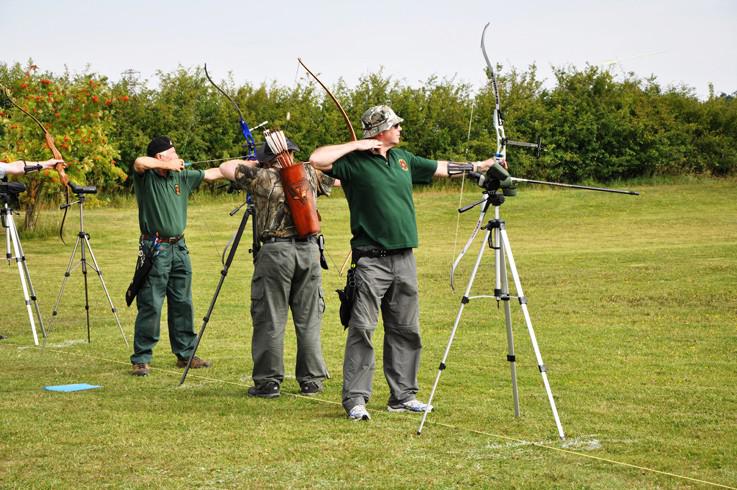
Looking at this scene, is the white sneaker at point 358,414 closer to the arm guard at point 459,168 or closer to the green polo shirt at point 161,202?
the arm guard at point 459,168

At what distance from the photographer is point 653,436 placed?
7301mm

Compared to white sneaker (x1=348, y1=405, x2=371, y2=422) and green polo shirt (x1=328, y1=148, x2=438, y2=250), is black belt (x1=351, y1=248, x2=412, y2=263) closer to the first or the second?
green polo shirt (x1=328, y1=148, x2=438, y2=250)

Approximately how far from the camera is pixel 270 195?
28.7 feet

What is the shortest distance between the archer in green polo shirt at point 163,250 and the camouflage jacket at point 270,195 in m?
1.17

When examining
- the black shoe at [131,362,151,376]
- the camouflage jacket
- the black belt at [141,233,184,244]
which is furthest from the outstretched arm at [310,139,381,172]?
the black shoe at [131,362,151,376]

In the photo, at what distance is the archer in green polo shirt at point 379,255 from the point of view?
7.97 metres

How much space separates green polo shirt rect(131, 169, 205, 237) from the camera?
10156mm

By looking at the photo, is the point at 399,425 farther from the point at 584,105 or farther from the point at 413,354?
the point at 584,105

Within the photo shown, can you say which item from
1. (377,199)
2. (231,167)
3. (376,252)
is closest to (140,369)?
(231,167)

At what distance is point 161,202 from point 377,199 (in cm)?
293

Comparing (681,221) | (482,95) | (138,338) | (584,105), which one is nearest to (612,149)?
(584,105)

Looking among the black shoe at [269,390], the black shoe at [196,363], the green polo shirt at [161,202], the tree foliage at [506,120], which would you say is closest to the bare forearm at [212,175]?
the green polo shirt at [161,202]

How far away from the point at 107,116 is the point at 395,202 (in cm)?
2005

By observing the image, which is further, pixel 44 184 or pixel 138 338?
pixel 44 184
